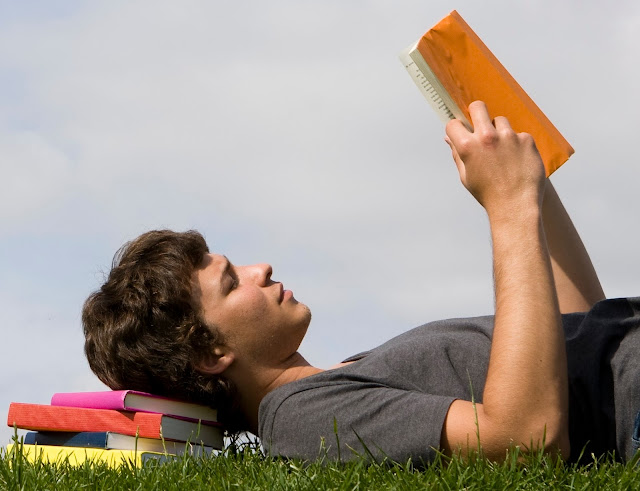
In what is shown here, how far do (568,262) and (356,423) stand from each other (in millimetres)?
1838

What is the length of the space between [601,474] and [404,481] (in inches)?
26.9

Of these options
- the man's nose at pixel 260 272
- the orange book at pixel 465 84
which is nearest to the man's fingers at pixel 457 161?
the orange book at pixel 465 84

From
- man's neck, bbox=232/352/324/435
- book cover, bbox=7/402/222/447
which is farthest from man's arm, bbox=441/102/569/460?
book cover, bbox=7/402/222/447

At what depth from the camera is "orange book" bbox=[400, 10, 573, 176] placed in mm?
3709

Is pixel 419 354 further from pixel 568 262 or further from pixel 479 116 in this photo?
pixel 568 262

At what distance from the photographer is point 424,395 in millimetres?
3303

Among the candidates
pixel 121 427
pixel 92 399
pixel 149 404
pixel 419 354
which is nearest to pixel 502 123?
pixel 419 354

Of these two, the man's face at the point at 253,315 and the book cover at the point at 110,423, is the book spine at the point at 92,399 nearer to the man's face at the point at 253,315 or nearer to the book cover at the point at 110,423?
the book cover at the point at 110,423

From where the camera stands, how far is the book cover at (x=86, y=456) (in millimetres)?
3684

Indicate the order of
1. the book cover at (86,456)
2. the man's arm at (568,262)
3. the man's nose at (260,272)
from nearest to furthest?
the book cover at (86,456), the man's nose at (260,272), the man's arm at (568,262)

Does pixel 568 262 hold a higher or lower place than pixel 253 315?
lower

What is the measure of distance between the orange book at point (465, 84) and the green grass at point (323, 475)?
1.40 m

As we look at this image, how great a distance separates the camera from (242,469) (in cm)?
337

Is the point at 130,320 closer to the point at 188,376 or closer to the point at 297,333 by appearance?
the point at 188,376
